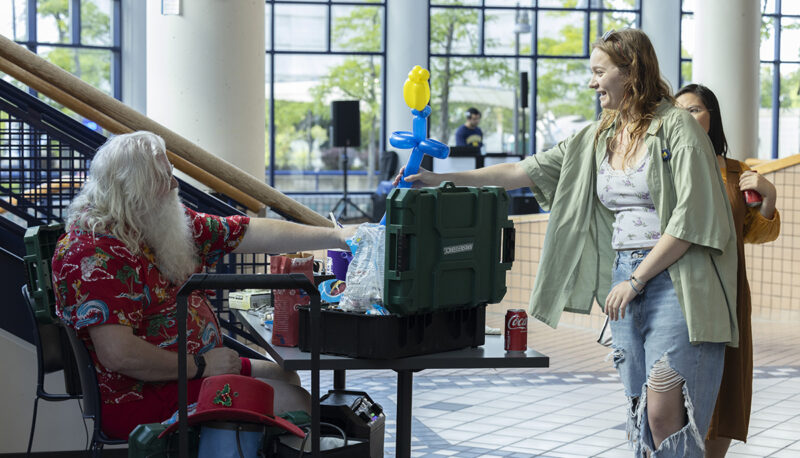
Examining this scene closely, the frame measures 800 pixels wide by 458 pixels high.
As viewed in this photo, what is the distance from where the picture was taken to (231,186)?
14.4ft

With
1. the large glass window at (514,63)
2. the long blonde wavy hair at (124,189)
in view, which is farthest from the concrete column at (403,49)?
the long blonde wavy hair at (124,189)

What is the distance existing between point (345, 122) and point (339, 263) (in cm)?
1037

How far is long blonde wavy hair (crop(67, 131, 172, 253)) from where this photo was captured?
2.72m

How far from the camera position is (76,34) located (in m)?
12.8

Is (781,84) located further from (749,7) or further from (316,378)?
(316,378)

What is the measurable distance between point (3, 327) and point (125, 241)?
997mm

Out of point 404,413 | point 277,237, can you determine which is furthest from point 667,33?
point 404,413

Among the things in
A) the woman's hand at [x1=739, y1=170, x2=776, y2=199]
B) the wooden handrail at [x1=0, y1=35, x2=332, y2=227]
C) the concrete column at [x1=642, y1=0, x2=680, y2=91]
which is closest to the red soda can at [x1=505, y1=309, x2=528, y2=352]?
the woman's hand at [x1=739, y1=170, x2=776, y2=199]

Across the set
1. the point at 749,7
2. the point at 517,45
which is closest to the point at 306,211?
the point at 749,7

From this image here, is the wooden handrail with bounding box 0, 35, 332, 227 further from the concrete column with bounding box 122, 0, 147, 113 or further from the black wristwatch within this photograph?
the concrete column with bounding box 122, 0, 147, 113

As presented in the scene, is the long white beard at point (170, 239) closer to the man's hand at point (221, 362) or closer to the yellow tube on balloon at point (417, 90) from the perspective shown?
the man's hand at point (221, 362)

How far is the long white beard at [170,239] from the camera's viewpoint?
9.14 feet

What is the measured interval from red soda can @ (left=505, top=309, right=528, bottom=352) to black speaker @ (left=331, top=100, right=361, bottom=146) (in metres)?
10.7

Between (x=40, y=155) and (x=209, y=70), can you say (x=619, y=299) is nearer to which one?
(x=40, y=155)
